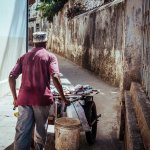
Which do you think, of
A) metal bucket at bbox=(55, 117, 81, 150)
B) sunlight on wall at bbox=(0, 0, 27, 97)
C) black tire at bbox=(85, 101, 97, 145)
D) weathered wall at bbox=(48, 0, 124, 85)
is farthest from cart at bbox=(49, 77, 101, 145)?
sunlight on wall at bbox=(0, 0, 27, 97)

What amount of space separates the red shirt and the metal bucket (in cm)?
75

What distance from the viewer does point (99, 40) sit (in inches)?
588

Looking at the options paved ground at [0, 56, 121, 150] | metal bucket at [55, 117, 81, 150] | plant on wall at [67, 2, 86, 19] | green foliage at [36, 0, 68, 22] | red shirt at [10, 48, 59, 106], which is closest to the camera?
red shirt at [10, 48, 59, 106]

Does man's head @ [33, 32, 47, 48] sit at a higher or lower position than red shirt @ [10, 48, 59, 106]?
higher

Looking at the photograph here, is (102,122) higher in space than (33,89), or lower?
lower

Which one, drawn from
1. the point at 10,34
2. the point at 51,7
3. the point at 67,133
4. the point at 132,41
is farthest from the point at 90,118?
the point at 51,7

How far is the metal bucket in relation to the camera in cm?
536

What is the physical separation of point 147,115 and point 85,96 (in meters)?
2.17

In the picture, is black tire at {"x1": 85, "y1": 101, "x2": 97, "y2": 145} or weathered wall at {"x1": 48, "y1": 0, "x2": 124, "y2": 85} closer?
black tire at {"x1": 85, "y1": 101, "x2": 97, "y2": 145}

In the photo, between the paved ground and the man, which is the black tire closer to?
the paved ground

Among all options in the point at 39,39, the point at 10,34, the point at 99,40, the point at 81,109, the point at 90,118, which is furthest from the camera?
the point at 99,40

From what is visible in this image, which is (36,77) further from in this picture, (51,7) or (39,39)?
(51,7)

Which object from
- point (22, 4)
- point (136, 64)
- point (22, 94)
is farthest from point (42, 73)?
point (22, 4)

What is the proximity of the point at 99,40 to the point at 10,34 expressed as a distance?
535cm
